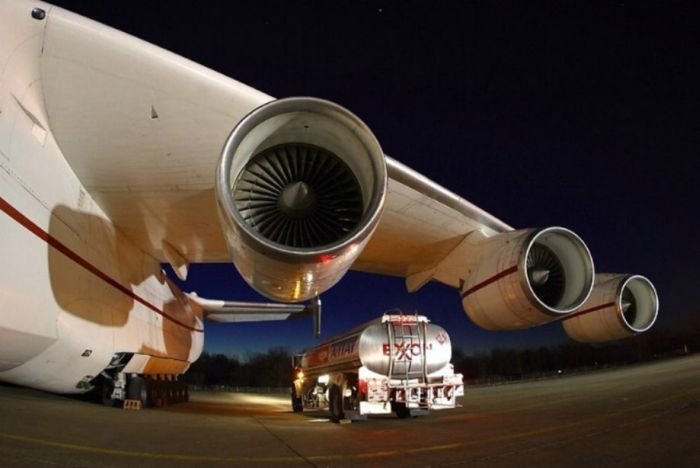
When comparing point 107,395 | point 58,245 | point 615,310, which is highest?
point 58,245

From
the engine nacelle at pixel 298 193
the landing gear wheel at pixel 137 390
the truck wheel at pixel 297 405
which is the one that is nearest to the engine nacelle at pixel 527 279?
the engine nacelle at pixel 298 193

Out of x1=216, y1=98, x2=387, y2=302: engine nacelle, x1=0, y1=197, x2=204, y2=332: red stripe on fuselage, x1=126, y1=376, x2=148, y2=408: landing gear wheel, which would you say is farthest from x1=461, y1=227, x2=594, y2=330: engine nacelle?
x1=126, y1=376, x2=148, y2=408: landing gear wheel

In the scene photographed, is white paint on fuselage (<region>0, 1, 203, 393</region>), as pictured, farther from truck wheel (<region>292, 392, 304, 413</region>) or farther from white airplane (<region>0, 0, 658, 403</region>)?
truck wheel (<region>292, 392, 304, 413</region>)

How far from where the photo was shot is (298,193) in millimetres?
6156

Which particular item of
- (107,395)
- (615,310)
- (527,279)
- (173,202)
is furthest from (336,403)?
(527,279)

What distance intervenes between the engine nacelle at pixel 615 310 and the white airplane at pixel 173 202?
0.15m

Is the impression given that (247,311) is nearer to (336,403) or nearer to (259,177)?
(336,403)

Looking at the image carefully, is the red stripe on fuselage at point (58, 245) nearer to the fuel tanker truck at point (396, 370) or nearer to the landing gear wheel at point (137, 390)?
the landing gear wheel at point (137, 390)

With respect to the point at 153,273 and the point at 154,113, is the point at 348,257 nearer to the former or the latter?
the point at 154,113

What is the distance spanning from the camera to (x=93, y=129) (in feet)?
22.6

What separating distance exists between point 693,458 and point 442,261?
586 cm

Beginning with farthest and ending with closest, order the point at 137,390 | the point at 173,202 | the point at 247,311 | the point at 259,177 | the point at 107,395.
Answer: the point at 247,311
the point at 137,390
the point at 107,395
the point at 173,202
the point at 259,177

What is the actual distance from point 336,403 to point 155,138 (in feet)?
25.3

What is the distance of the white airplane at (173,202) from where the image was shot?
5836 millimetres
